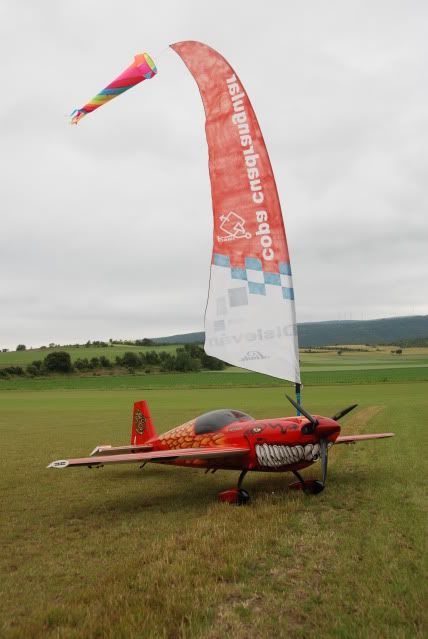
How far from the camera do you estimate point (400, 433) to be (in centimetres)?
1830

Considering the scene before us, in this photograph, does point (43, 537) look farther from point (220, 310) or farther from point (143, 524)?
point (220, 310)

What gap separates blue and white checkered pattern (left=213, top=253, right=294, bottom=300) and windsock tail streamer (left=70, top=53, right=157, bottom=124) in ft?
14.5

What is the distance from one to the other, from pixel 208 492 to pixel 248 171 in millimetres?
6679

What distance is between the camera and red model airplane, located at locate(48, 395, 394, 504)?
8977 mm

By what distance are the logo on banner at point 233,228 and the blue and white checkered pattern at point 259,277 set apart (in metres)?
0.47

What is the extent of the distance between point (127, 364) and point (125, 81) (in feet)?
279

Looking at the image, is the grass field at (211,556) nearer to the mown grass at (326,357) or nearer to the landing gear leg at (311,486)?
the landing gear leg at (311,486)

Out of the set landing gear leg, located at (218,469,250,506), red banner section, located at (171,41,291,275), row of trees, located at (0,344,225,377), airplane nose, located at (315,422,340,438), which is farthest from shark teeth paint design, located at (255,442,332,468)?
row of trees, located at (0,344,225,377)

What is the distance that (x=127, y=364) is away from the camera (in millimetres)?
93062

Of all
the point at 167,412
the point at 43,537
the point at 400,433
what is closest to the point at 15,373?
the point at 167,412

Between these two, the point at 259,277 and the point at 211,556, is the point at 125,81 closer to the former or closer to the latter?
the point at 259,277

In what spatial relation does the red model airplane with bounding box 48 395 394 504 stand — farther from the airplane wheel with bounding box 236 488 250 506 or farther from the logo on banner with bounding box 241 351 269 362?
the logo on banner with bounding box 241 351 269 362

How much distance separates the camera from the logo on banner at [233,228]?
955cm

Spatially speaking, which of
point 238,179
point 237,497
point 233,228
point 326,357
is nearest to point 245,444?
point 237,497
